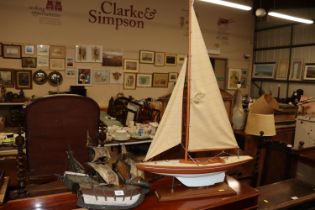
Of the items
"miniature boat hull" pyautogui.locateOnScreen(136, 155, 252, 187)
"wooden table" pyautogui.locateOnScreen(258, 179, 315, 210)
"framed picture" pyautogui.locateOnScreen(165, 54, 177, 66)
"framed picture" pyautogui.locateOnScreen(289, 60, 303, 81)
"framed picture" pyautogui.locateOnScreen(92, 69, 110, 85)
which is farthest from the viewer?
"framed picture" pyautogui.locateOnScreen(289, 60, 303, 81)

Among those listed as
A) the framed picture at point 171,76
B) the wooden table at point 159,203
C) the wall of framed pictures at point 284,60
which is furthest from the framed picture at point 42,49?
the wall of framed pictures at point 284,60

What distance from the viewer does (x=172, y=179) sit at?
4.62 feet

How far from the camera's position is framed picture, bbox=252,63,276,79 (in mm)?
7658

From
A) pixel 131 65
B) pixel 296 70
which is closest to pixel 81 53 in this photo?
pixel 131 65

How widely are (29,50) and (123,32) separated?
2.02 m

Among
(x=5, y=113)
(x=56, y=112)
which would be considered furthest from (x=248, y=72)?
(x=56, y=112)

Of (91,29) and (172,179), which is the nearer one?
(172,179)

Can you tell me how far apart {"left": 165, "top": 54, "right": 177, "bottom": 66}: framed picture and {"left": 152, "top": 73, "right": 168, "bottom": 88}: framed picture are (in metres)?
0.31

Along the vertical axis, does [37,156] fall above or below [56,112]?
below

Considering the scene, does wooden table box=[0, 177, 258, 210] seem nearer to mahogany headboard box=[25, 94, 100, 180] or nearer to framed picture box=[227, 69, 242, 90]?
mahogany headboard box=[25, 94, 100, 180]

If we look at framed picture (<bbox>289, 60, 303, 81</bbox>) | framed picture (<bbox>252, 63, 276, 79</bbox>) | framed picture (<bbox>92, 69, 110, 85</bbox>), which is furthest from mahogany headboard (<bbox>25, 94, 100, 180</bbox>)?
framed picture (<bbox>252, 63, 276, 79</bbox>)

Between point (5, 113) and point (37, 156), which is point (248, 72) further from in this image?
point (37, 156)

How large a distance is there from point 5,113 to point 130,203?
15.1 ft

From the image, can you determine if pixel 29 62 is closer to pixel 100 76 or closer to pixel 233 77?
pixel 100 76
